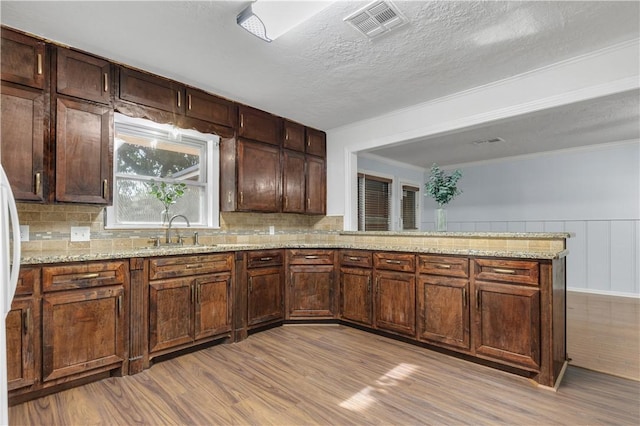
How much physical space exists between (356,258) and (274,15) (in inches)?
94.0

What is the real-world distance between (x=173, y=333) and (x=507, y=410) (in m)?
2.47

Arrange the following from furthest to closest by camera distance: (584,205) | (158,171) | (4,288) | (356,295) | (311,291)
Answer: (584,205), (311,291), (356,295), (158,171), (4,288)

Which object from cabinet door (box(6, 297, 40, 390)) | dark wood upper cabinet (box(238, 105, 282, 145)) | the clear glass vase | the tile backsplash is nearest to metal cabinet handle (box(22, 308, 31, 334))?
cabinet door (box(6, 297, 40, 390))

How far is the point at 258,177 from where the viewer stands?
149 inches

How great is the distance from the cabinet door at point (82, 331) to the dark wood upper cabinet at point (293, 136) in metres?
2.48

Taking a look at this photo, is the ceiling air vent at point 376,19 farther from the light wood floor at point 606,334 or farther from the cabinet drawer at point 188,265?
the light wood floor at point 606,334

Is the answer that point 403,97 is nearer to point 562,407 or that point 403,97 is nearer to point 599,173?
point 562,407

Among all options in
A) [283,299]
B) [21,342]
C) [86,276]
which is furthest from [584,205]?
[21,342]

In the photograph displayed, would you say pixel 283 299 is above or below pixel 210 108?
below

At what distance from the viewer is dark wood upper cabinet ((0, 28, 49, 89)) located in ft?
7.25

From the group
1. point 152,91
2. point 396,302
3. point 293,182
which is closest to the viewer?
point 152,91

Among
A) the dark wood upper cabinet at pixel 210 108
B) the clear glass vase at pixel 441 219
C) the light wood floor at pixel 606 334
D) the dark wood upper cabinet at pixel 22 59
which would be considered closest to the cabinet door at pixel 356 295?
the clear glass vase at pixel 441 219

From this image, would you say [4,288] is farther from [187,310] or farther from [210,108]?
[210,108]

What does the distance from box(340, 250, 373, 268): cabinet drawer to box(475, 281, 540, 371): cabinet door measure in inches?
43.4
